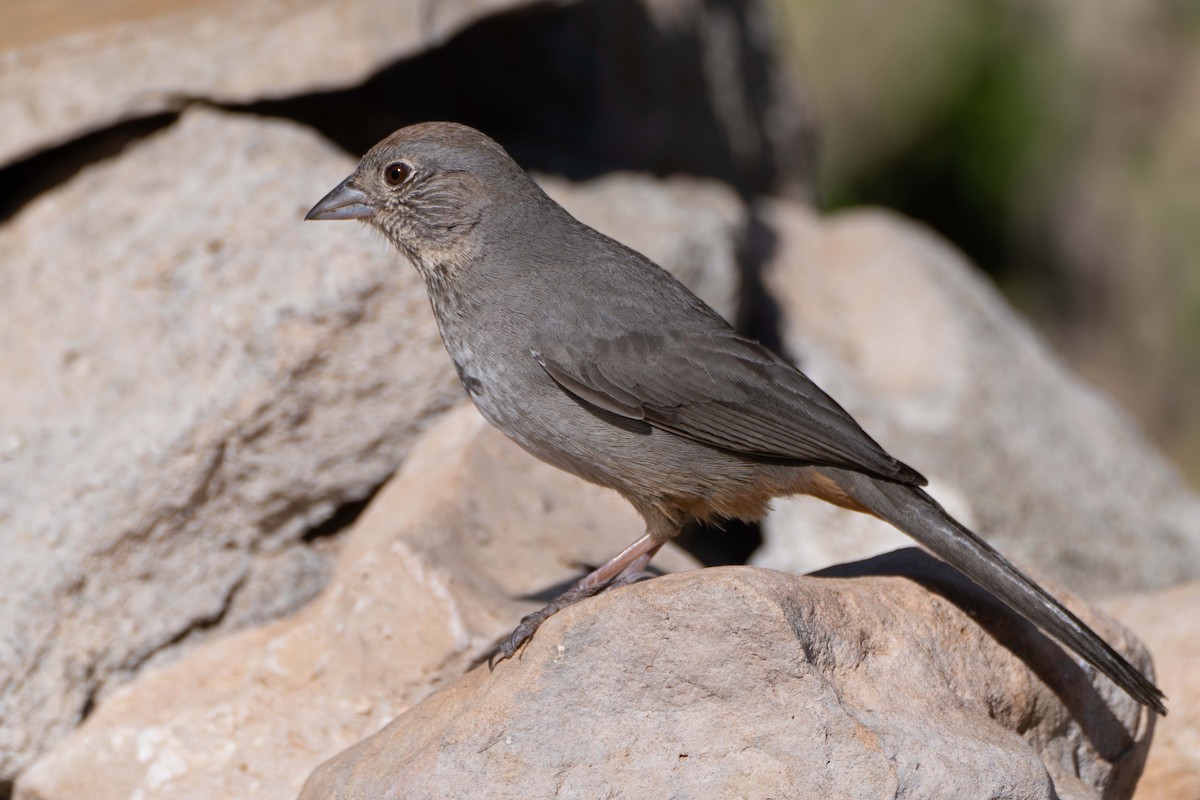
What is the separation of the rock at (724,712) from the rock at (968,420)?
2.00 metres

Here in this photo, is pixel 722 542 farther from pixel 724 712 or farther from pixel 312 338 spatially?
pixel 724 712

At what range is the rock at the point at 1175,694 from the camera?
172 inches

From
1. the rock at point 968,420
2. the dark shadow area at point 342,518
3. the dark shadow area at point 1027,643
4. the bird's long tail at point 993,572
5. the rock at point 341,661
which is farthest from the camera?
the rock at point 968,420

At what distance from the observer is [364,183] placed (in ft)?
14.7

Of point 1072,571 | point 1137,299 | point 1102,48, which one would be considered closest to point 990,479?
point 1072,571

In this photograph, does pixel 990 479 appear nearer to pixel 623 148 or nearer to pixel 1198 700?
pixel 1198 700

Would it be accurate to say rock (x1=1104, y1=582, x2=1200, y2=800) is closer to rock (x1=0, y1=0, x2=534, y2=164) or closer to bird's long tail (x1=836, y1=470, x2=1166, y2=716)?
bird's long tail (x1=836, y1=470, x2=1166, y2=716)

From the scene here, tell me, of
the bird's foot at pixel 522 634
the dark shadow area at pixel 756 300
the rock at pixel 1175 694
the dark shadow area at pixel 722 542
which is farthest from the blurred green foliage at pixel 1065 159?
the bird's foot at pixel 522 634

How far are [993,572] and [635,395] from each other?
114 cm

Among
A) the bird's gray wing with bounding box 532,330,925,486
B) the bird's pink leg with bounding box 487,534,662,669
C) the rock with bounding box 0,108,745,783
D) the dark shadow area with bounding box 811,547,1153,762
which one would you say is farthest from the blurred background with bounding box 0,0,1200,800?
the bird's gray wing with bounding box 532,330,925,486

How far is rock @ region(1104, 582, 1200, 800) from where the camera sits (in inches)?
172

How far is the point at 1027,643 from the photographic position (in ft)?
12.8

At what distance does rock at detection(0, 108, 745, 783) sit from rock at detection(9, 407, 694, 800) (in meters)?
0.26

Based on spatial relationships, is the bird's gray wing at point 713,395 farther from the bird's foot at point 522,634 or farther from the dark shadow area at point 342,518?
the dark shadow area at point 342,518
